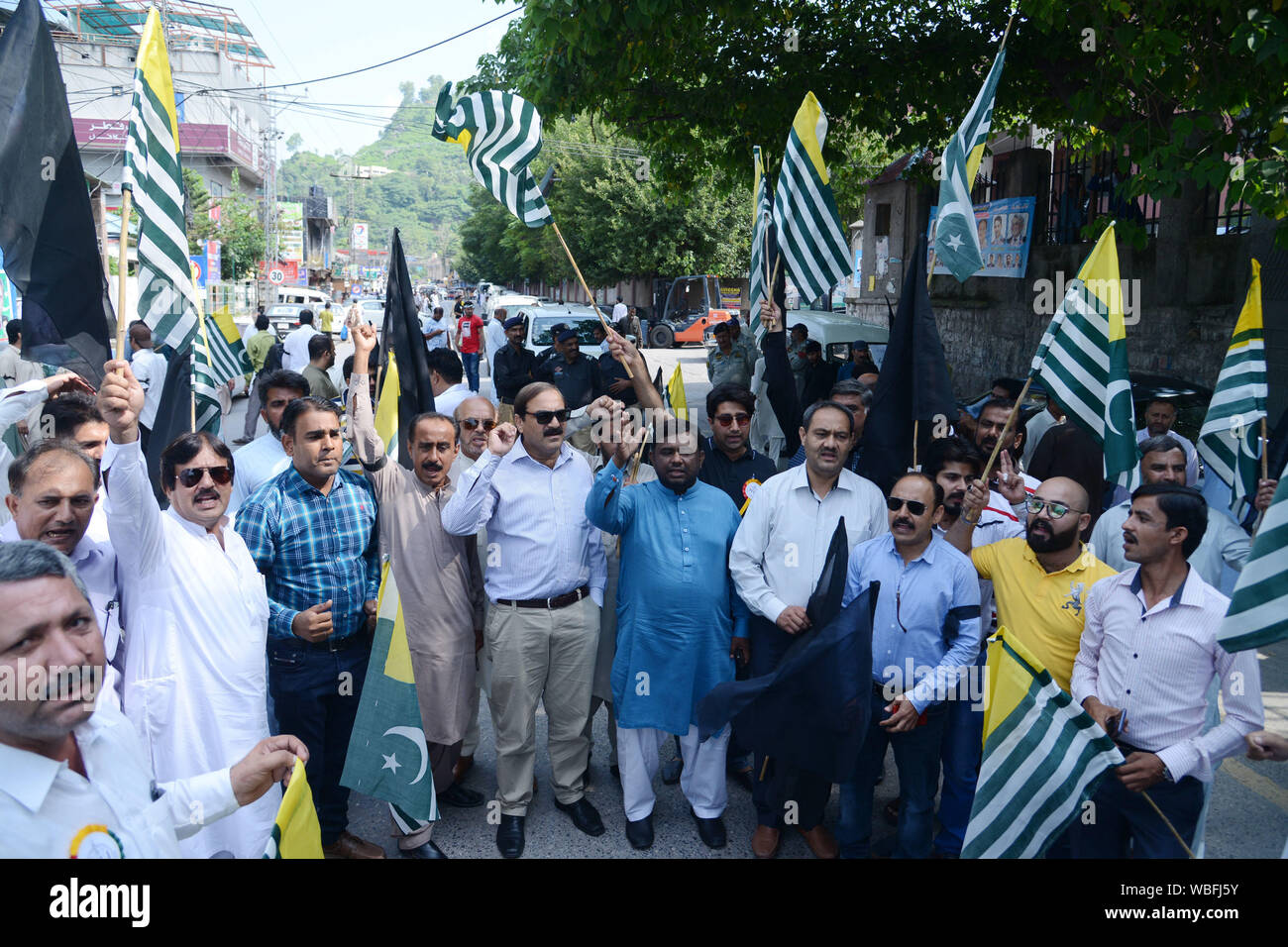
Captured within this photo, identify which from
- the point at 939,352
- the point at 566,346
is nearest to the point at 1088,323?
the point at 939,352

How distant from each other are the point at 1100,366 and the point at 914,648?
1662 millimetres

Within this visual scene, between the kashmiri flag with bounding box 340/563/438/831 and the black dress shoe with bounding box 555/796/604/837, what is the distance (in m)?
1.01

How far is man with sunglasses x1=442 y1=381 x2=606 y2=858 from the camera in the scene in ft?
15.2

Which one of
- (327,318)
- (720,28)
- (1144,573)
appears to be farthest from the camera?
(327,318)

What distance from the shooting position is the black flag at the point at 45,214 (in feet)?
13.7

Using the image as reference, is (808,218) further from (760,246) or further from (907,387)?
(907,387)

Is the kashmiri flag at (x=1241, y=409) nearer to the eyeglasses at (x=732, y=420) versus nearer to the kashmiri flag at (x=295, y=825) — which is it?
the eyeglasses at (x=732, y=420)

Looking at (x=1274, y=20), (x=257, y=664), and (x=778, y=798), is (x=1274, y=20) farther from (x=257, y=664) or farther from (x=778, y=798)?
(x=257, y=664)

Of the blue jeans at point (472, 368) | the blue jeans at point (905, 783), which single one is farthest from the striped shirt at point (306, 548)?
the blue jeans at point (472, 368)

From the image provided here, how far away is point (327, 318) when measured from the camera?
21609 millimetres

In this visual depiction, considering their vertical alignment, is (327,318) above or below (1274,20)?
below

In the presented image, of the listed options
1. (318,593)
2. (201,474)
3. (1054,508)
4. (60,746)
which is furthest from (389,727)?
(1054,508)

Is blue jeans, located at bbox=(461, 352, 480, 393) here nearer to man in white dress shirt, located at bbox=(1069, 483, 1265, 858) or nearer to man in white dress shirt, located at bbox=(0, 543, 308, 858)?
man in white dress shirt, located at bbox=(1069, 483, 1265, 858)

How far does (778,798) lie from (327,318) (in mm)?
19152
